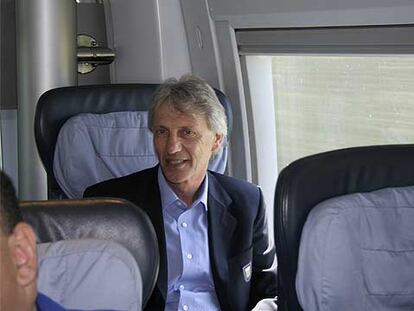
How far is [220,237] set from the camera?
7.82ft

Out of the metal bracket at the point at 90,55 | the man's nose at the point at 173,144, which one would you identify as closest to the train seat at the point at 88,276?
the man's nose at the point at 173,144

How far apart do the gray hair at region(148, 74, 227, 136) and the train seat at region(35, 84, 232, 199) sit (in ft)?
0.69

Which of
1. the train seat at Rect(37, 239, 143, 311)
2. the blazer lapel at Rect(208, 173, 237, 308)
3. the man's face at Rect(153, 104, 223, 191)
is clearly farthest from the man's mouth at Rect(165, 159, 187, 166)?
the train seat at Rect(37, 239, 143, 311)

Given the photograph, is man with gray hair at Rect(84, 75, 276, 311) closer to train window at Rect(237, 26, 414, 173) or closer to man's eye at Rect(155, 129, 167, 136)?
man's eye at Rect(155, 129, 167, 136)

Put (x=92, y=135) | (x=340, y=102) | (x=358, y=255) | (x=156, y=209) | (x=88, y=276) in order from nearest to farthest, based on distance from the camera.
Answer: (x=88, y=276) → (x=358, y=255) → (x=156, y=209) → (x=92, y=135) → (x=340, y=102)

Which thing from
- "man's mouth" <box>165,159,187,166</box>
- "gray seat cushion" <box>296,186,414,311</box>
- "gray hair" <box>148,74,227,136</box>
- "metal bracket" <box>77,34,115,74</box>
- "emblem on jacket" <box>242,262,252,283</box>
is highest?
"metal bracket" <box>77,34,115,74</box>

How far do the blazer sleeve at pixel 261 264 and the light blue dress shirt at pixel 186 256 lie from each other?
6.1 inches

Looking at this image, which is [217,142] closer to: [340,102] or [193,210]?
[193,210]

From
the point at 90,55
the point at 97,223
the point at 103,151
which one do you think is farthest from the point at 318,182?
the point at 90,55

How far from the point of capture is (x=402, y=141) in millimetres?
2635

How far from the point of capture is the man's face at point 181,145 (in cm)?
239

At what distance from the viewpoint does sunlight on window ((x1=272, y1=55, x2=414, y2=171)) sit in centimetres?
262

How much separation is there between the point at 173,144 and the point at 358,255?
85cm

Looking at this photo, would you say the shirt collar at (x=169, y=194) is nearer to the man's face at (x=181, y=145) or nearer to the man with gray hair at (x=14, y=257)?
the man's face at (x=181, y=145)
